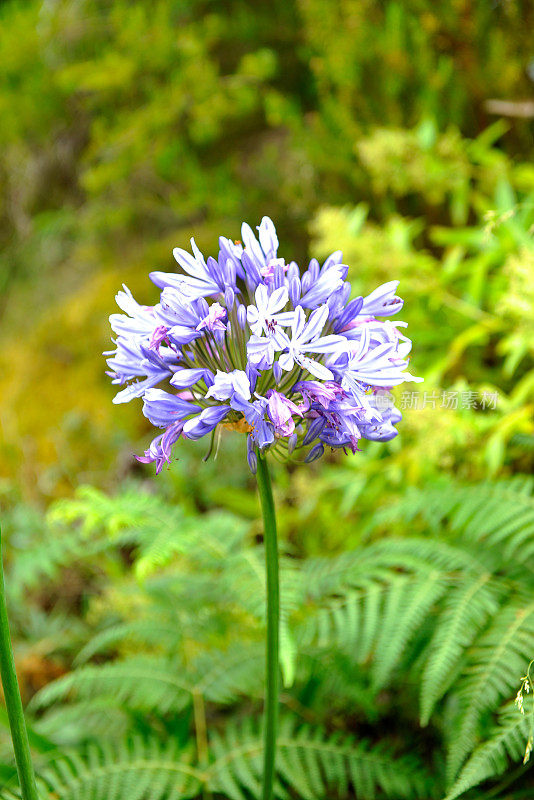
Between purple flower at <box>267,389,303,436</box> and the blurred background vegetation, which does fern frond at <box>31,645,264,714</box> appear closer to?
the blurred background vegetation

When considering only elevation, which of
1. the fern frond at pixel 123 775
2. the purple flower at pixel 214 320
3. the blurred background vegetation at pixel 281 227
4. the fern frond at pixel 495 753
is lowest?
the fern frond at pixel 123 775

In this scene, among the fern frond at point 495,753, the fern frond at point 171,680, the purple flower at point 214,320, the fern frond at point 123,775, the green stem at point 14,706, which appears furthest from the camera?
the fern frond at point 171,680

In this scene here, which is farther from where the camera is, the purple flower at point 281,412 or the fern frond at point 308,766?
the fern frond at point 308,766

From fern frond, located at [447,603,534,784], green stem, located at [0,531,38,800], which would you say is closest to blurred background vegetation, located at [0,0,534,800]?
fern frond, located at [447,603,534,784]

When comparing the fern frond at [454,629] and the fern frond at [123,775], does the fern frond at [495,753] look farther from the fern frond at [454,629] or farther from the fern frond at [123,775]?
the fern frond at [123,775]

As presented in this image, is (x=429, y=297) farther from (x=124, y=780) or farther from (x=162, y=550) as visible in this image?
(x=124, y=780)

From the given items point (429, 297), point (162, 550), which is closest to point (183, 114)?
point (429, 297)

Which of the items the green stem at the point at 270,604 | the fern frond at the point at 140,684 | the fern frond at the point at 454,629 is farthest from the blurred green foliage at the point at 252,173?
the fern frond at the point at 140,684
